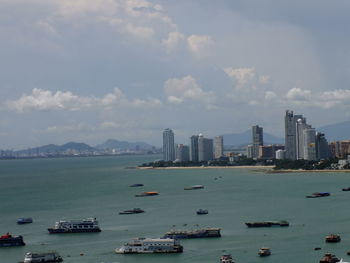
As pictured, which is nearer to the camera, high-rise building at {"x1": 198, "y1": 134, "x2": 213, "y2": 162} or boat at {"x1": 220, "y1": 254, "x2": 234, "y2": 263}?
boat at {"x1": 220, "y1": 254, "x2": 234, "y2": 263}

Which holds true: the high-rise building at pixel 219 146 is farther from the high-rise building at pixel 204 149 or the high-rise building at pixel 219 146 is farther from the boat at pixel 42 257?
the boat at pixel 42 257

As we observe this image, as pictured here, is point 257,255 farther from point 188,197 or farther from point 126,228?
point 188,197

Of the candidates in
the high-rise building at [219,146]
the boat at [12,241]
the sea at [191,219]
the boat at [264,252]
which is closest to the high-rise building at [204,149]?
the high-rise building at [219,146]

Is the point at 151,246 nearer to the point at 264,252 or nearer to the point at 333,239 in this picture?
the point at 264,252

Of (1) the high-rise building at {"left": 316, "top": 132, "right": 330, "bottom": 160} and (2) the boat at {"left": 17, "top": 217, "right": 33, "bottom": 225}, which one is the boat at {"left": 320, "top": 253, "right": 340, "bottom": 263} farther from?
(1) the high-rise building at {"left": 316, "top": 132, "right": 330, "bottom": 160}

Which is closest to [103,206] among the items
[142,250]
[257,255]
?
[142,250]

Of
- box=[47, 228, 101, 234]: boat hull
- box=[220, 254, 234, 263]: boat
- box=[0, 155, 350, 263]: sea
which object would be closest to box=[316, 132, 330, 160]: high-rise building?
box=[0, 155, 350, 263]: sea
